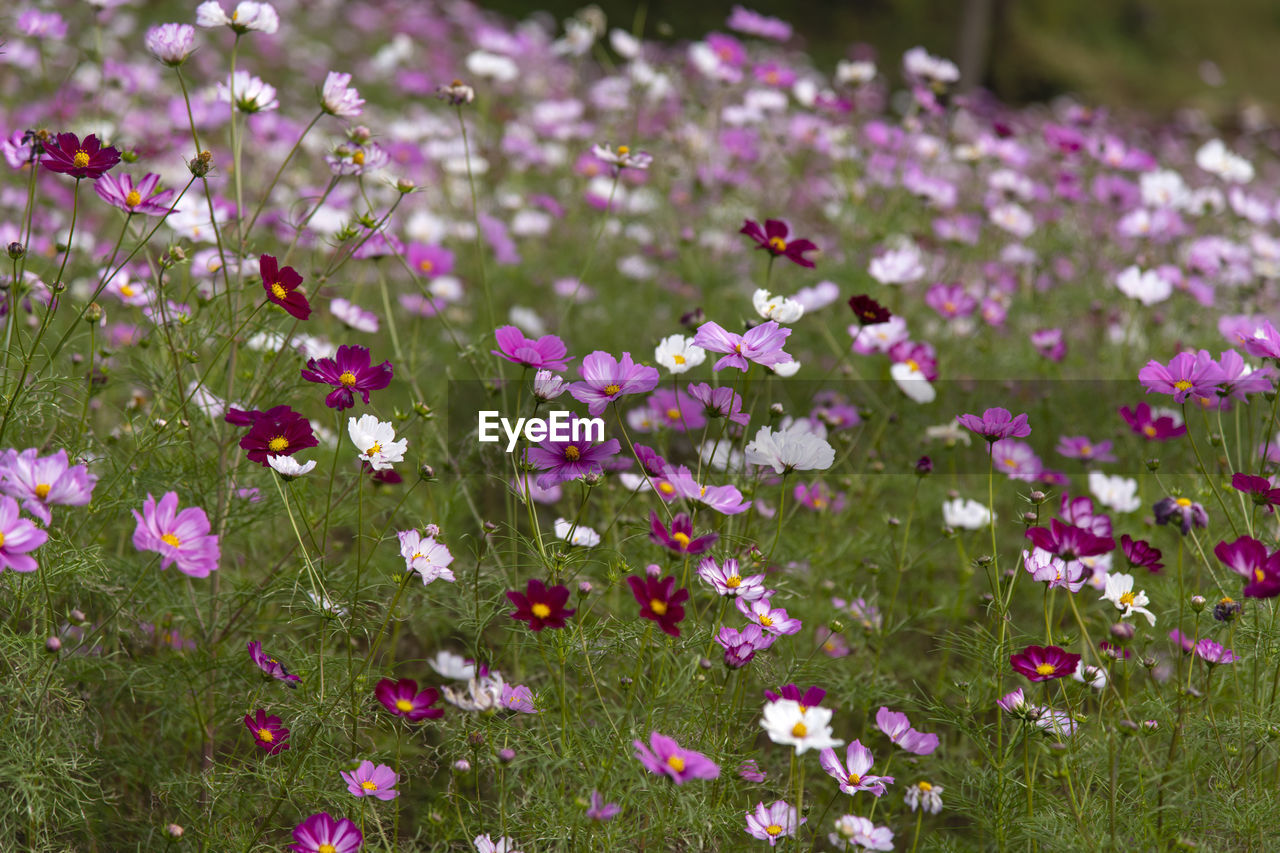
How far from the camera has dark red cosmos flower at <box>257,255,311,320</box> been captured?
139 centimetres

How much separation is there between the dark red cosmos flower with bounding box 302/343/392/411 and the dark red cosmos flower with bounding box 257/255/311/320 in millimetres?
73

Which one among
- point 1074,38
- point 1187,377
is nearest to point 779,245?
point 1187,377

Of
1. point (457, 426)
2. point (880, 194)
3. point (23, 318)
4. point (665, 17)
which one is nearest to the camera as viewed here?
point (23, 318)

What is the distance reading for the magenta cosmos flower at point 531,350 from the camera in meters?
1.35

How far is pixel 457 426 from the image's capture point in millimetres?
2379

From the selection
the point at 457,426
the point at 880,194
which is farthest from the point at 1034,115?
the point at 457,426

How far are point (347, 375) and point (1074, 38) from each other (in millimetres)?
10063

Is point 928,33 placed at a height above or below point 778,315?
below

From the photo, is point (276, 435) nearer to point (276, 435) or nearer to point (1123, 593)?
point (276, 435)

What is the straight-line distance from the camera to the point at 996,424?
4.58 ft

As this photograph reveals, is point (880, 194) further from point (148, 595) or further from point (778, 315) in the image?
point (148, 595)

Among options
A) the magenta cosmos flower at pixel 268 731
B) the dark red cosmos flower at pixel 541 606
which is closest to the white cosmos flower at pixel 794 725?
the dark red cosmos flower at pixel 541 606

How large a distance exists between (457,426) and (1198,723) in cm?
158

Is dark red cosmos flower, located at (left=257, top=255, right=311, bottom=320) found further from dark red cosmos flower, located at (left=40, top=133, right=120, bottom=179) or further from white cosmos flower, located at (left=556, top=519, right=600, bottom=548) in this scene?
white cosmos flower, located at (left=556, top=519, right=600, bottom=548)
